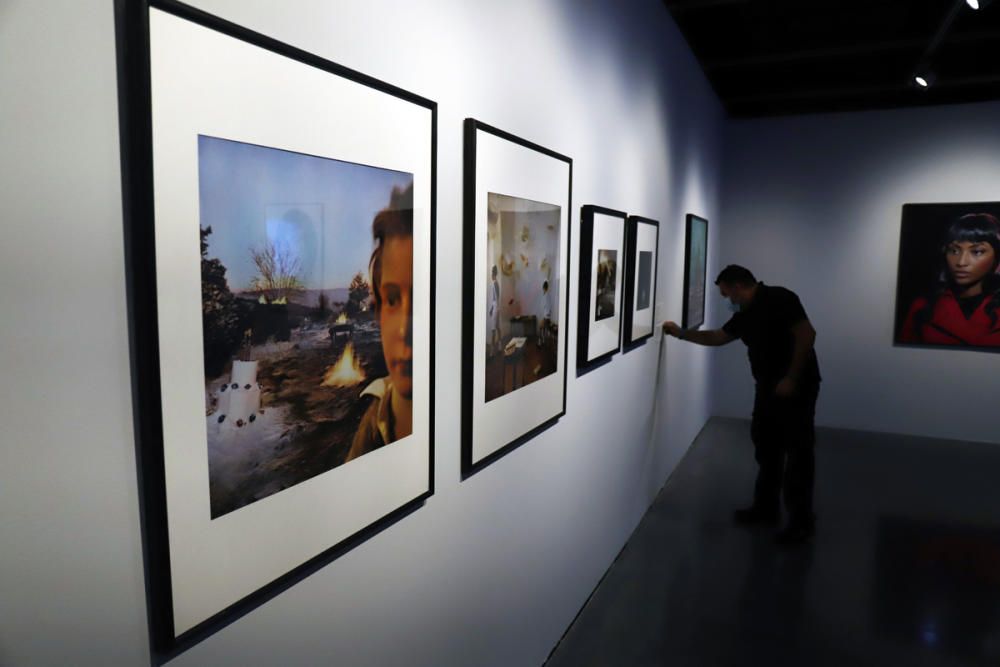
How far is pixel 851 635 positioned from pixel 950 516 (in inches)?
71.0

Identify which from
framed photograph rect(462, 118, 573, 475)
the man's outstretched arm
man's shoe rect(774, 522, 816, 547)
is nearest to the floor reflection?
man's shoe rect(774, 522, 816, 547)

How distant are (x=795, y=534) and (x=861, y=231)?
130 inches

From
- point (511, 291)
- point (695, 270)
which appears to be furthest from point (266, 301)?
point (695, 270)

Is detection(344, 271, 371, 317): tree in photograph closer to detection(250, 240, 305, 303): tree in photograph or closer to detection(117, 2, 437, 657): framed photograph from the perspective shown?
detection(117, 2, 437, 657): framed photograph

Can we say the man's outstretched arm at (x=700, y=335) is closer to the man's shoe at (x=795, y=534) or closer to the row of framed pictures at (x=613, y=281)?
the row of framed pictures at (x=613, y=281)

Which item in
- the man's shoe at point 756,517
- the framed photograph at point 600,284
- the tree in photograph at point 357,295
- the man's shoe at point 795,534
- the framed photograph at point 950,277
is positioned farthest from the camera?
the framed photograph at point 950,277

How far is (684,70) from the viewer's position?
408 cm

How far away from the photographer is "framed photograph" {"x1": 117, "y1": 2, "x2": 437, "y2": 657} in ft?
2.74

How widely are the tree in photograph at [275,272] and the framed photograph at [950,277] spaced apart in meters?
5.94

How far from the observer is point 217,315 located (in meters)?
0.92

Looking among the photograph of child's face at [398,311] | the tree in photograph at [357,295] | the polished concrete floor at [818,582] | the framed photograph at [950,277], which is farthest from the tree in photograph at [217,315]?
the framed photograph at [950,277]

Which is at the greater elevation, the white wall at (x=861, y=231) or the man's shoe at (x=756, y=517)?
the white wall at (x=861, y=231)

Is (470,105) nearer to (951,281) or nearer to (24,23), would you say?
(24,23)

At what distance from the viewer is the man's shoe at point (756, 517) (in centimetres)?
385
